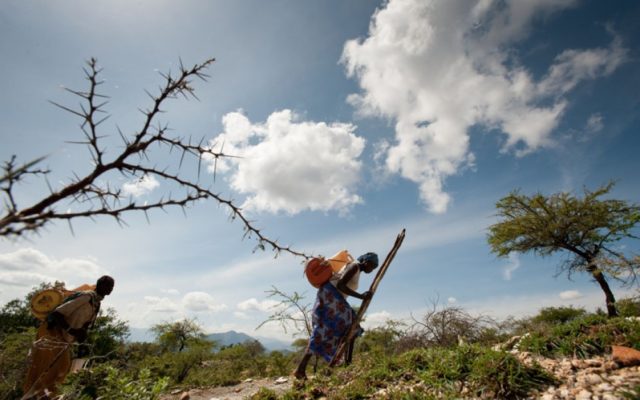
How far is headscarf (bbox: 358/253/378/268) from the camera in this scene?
5.54 m

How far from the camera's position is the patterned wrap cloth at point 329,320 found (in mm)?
5246

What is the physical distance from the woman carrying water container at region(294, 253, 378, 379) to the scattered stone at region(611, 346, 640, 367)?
2.97 metres

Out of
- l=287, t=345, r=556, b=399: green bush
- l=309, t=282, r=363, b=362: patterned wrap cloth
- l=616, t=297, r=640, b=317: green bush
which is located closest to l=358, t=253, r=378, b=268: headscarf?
l=309, t=282, r=363, b=362: patterned wrap cloth

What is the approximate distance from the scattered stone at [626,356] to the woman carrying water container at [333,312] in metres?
2.97

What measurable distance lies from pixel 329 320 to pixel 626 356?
3.64 m

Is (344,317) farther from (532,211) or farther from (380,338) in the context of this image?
(532,211)

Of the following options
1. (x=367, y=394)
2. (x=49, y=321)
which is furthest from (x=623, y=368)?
(x=49, y=321)

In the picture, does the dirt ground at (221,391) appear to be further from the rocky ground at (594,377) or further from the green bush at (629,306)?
the green bush at (629,306)

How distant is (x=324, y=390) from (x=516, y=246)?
1623cm

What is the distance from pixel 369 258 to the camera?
5555 millimetres

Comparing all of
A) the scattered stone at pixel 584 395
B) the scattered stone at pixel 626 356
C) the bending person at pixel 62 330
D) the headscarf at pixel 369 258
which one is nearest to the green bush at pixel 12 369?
the bending person at pixel 62 330

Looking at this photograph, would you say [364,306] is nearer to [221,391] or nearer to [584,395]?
[584,395]

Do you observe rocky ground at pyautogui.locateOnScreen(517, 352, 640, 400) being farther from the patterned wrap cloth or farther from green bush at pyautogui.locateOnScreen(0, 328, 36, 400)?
green bush at pyautogui.locateOnScreen(0, 328, 36, 400)

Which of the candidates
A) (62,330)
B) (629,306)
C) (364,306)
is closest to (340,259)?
(364,306)
